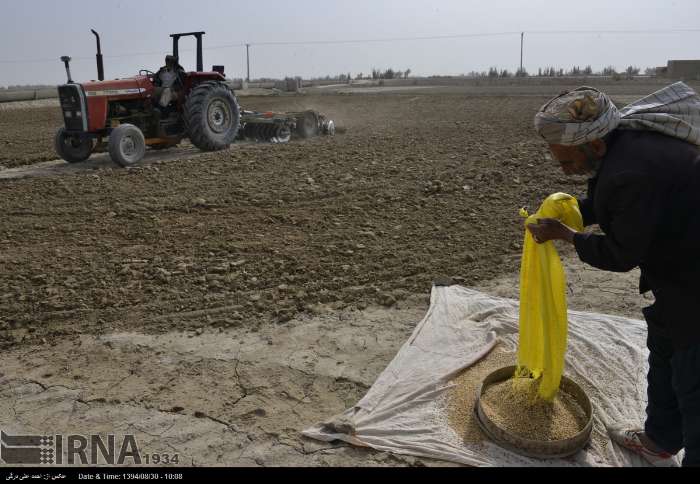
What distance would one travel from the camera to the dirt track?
3.24 meters

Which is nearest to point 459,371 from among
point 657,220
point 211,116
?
point 657,220

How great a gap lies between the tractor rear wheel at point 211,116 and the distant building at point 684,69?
32165 millimetres

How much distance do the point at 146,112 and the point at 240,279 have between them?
704cm

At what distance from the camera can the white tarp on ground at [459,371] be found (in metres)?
2.86

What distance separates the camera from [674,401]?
2.65 m

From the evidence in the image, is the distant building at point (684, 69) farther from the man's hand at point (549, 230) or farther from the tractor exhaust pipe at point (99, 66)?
the man's hand at point (549, 230)

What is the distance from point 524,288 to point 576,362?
95cm

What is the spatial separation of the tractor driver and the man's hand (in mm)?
9245

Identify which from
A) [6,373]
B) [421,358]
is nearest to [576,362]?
[421,358]

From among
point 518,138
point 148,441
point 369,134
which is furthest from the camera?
point 369,134

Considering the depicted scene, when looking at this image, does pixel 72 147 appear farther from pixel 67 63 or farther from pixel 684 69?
pixel 684 69

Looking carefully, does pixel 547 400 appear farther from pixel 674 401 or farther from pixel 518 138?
pixel 518 138

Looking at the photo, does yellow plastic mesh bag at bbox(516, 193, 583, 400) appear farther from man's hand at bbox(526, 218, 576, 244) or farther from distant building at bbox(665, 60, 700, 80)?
distant building at bbox(665, 60, 700, 80)

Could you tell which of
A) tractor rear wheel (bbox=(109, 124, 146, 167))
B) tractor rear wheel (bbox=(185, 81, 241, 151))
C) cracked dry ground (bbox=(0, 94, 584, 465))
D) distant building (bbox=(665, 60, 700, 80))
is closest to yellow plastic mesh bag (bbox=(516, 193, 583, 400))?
cracked dry ground (bbox=(0, 94, 584, 465))
